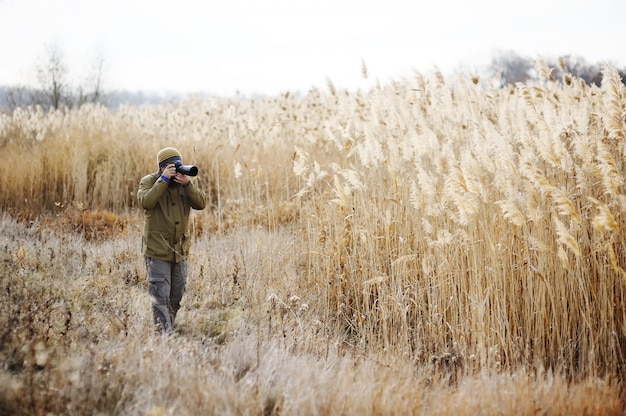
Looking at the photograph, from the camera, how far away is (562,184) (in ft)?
11.8

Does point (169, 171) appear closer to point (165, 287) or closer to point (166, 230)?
point (166, 230)

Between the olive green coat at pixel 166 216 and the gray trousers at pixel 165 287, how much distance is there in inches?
3.0

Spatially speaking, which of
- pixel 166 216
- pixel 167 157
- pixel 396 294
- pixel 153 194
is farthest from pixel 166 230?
pixel 396 294

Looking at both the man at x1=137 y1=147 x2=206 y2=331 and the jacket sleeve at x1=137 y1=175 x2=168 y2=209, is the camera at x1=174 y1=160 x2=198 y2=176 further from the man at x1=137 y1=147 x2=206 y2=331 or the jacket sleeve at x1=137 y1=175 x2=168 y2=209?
the jacket sleeve at x1=137 y1=175 x2=168 y2=209

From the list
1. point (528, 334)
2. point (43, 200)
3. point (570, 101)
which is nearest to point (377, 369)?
point (528, 334)

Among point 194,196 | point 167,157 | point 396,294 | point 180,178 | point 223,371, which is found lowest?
point 223,371

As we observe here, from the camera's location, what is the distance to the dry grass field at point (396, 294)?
98.7 inches

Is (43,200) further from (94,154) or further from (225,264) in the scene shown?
(225,264)

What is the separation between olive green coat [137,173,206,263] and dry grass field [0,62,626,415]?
49cm

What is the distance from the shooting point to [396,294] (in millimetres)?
3693

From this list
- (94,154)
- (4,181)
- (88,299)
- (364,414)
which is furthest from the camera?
(94,154)

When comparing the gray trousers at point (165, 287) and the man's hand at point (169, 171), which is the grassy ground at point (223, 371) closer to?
the gray trousers at point (165, 287)

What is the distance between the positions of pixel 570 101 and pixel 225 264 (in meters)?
3.47

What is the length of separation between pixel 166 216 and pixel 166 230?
0.10 metres
